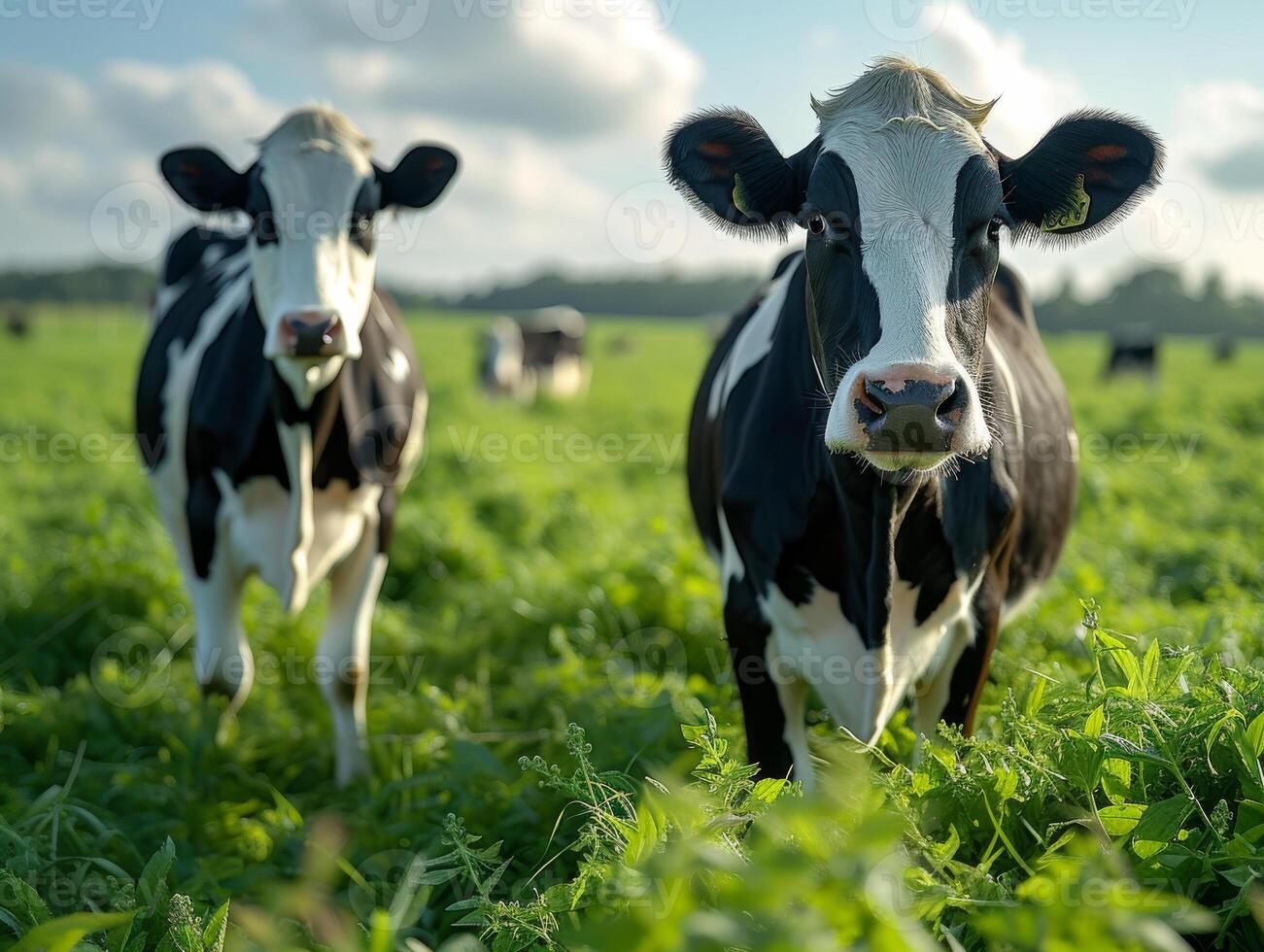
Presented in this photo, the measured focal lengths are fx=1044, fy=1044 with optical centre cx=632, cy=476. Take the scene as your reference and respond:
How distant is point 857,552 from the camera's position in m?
2.91

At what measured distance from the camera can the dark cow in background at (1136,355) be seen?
3148cm

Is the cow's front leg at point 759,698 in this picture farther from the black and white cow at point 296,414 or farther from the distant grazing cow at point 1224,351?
the distant grazing cow at point 1224,351

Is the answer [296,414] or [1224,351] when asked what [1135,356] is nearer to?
[1224,351]

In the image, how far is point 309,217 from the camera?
156 inches

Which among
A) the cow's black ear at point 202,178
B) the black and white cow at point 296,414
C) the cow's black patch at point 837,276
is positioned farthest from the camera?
the cow's black ear at point 202,178

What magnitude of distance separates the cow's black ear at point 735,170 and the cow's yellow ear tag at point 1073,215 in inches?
29.0

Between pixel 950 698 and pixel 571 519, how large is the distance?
5.11 metres

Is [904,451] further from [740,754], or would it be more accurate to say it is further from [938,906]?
[740,754]

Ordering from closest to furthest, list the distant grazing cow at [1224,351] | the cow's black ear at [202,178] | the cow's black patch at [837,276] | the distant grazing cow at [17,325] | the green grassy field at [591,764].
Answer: the green grassy field at [591,764], the cow's black patch at [837,276], the cow's black ear at [202,178], the distant grazing cow at [1224,351], the distant grazing cow at [17,325]

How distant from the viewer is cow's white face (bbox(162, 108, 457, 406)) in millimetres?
3697

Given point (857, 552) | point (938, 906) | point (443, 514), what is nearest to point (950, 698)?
point (857, 552)

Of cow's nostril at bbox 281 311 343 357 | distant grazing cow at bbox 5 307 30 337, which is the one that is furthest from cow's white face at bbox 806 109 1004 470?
distant grazing cow at bbox 5 307 30 337

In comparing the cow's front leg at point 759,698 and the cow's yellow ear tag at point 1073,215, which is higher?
the cow's yellow ear tag at point 1073,215

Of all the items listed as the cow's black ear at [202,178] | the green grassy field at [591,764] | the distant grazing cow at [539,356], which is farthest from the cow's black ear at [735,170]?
the distant grazing cow at [539,356]
